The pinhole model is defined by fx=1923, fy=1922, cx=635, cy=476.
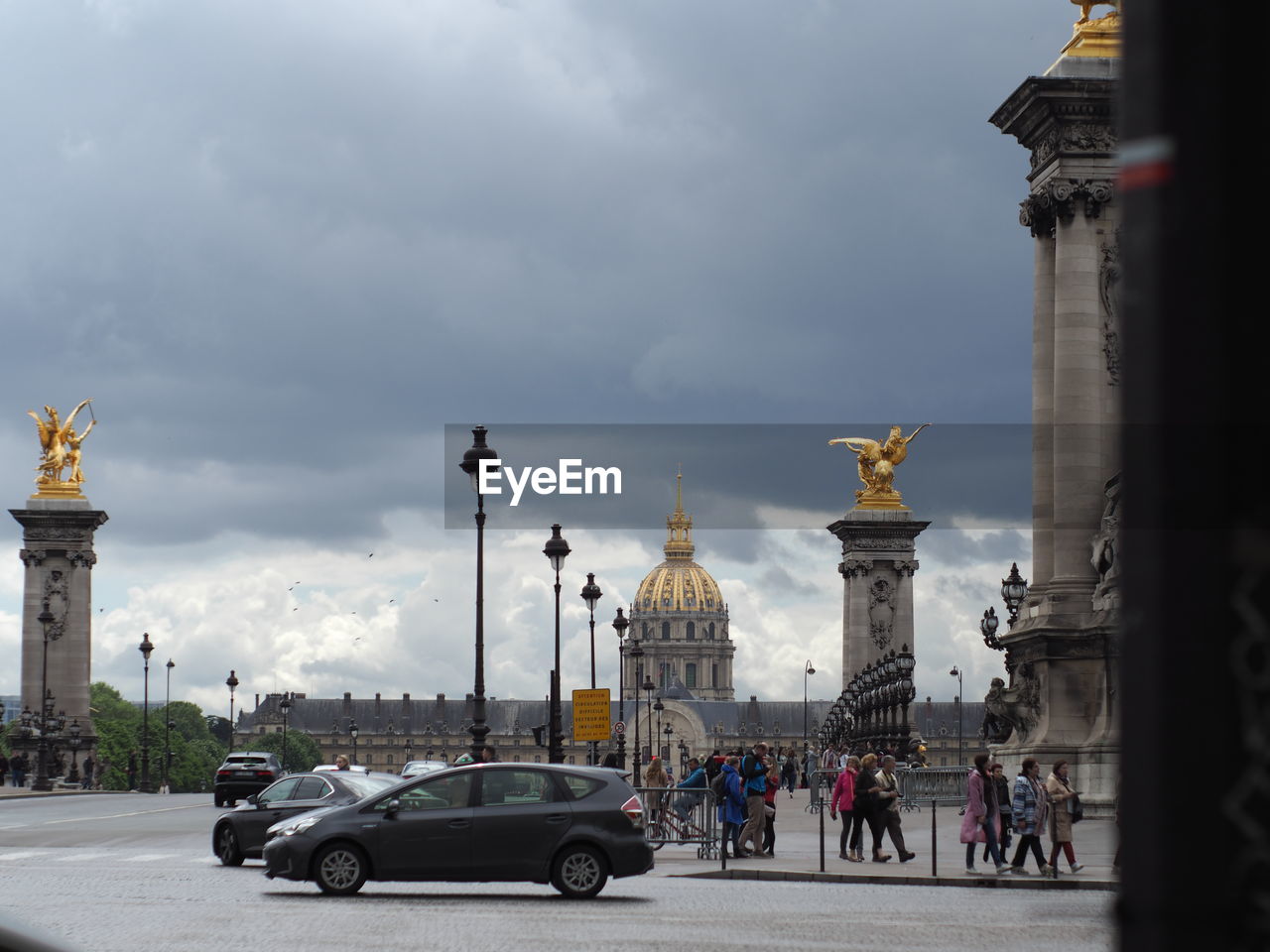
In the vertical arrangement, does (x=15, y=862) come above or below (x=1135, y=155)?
below

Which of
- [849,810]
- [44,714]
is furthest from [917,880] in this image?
[44,714]

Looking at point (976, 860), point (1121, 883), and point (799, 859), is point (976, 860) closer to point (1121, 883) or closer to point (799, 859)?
point (799, 859)

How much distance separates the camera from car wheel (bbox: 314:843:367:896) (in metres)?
21.6

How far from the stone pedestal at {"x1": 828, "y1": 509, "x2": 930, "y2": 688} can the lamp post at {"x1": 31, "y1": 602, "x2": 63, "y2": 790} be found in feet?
124

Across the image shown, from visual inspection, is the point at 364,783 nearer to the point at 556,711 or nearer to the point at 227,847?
the point at 227,847

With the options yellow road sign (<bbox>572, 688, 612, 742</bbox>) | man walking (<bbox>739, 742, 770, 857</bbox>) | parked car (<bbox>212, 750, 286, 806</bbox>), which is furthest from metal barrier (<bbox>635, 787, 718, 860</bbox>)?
parked car (<bbox>212, 750, 286, 806</bbox>)

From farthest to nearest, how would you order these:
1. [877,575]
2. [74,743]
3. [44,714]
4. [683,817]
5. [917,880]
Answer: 1. [877,575]
2. [74,743]
3. [44,714]
4. [683,817]
5. [917,880]

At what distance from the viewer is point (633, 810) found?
A: 2112cm

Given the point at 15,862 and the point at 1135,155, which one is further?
the point at 15,862

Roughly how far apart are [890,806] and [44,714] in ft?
213

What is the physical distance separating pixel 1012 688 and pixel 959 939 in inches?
864

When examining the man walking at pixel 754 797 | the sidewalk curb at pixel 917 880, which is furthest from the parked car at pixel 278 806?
the man walking at pixel 754 797

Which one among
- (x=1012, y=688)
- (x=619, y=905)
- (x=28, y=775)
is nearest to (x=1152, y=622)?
(x=619, y=905)

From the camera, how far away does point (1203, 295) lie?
1.92 meters
